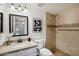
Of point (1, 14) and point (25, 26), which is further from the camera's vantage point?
point (25, 26)

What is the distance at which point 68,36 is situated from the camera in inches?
56.3

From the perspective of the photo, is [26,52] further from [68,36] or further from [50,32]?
[68,36]

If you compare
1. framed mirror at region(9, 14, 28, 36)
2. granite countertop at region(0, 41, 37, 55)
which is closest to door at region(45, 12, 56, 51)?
granite countertop at region(0, 41, 37, 55)

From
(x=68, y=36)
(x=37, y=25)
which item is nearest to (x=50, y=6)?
(x=37, y=25)

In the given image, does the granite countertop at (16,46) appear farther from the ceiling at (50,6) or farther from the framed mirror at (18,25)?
the ceiling at (50,6)

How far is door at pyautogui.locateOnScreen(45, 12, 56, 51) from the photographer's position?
143 cm

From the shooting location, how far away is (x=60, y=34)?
146cm

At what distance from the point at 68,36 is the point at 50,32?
0.86ft

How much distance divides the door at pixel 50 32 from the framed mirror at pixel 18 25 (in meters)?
0.31

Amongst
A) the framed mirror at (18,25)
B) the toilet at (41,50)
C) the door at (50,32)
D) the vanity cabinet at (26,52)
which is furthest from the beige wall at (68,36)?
the framed mirror at (18,25)

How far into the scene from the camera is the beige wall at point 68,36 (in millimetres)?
1394

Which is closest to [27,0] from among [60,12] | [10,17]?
[10,17]

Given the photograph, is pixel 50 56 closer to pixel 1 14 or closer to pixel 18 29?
pixel 18 29

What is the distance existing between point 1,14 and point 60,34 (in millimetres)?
871
